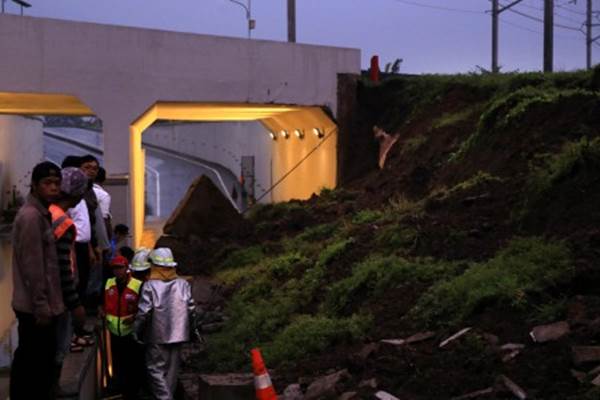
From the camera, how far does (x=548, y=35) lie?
80.4 feet

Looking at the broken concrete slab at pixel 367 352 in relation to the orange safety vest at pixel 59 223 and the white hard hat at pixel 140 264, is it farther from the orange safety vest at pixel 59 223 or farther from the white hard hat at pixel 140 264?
the orange safety vest at pixel 59 223

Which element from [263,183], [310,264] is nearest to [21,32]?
[310,264]

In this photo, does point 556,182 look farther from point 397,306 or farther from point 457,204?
point 397,306

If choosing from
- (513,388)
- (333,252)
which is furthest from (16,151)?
(513,388)

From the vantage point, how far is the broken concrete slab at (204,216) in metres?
18.5

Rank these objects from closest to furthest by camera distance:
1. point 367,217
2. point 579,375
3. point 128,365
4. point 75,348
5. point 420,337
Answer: point 579,375, point 75,348, point 420,337, point 128,365, point 367,217

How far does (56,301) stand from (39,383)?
0.63 metres

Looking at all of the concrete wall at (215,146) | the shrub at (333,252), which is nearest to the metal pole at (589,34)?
the concrete wall at (215,146)

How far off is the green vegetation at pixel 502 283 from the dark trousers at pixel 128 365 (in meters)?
2.79

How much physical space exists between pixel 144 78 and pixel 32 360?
11968mm

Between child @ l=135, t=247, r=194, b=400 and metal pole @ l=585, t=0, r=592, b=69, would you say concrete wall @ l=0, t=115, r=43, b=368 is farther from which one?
metal pole @ l=585, t=0, r=592, b=69

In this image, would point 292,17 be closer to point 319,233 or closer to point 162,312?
point 319,233

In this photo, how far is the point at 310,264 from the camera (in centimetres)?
1279

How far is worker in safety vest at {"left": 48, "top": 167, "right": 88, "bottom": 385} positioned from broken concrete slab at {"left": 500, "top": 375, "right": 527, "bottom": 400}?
3.07 meters
